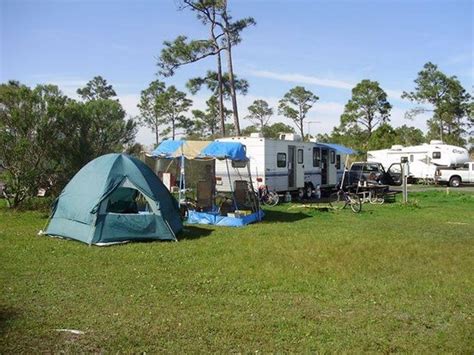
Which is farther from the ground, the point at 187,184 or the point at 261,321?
the point at 187,184

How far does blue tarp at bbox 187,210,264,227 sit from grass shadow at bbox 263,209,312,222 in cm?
75

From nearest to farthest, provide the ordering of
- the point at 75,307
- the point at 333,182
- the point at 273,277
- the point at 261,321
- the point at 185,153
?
1. the point at 261,321
2. the point at 75,307
3. the point at 273,277
4. the point at 185,153
5. the point at 333,182

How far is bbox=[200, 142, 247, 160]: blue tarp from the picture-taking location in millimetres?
13602

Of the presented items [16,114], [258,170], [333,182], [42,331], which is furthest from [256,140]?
[42,331]

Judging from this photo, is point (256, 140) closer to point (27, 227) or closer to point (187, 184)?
point (187, 184)

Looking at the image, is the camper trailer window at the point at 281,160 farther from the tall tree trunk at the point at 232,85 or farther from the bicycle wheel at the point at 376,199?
the tall tree trunk at the point at 232,85

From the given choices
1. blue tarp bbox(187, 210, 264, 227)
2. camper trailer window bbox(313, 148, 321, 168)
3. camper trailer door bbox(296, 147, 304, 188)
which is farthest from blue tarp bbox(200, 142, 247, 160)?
camper trailer window bbox(313, 148, 321, 168)

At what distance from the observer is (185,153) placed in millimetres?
14000

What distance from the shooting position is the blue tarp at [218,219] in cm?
1335

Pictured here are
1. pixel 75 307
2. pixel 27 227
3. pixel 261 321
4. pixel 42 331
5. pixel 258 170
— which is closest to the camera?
pixel 42 331

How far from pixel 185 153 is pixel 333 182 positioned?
1117cm

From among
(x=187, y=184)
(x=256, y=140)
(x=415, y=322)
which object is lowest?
(x=415, y=322)

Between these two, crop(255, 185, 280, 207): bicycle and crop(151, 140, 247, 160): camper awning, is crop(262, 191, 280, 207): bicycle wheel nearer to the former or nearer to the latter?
crop(255, 185, 280, 207): bicycle

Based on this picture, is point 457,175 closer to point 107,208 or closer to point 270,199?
point 270,199
